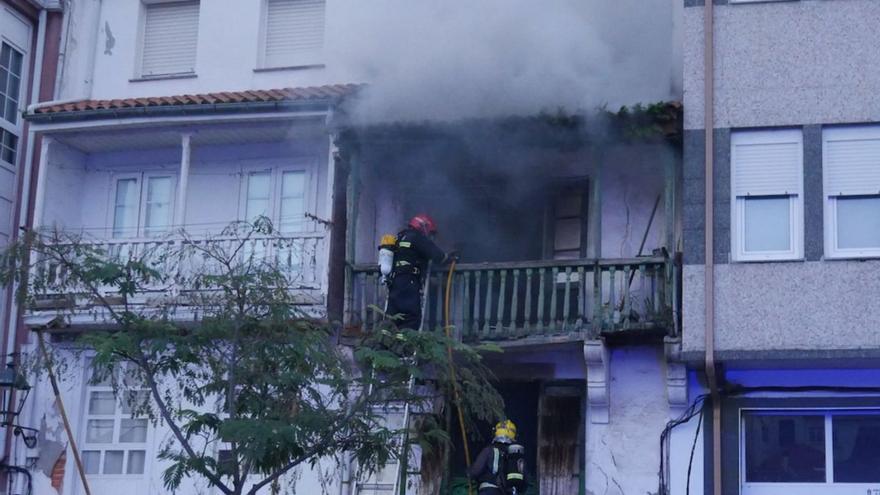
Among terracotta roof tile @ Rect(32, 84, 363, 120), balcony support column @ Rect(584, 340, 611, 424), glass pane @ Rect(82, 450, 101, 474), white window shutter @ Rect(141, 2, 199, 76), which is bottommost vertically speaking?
glass pane @ Rect(82, 450, 101, 474)

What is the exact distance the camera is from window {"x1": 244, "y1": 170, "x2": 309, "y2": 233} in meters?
18.1

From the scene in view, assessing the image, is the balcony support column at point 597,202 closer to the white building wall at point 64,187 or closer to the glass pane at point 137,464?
the glass pane at point 137,464

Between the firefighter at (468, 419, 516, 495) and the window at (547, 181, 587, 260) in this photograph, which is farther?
the window at (547, 181, 587, 260)

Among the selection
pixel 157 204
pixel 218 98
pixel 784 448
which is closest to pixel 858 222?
pixel 784 448

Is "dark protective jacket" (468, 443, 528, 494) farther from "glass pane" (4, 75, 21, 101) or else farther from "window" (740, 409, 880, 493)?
"glass pane" (4, 75, 21, 101)

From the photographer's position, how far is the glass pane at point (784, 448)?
15383 millimetres

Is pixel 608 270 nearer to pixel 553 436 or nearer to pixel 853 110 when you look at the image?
pixel 553 436

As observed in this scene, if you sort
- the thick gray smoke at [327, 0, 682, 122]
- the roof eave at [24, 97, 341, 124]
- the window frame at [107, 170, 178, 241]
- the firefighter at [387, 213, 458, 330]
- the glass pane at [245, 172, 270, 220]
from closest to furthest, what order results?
the firefighter at [387, 213, 458, 330] → the thick gray smoke at [327, 0, 682, 122] → the roof eave at [24, 97, 341, 124] → the glass pane at [245, 172, 270, 220] → the window frame at [107, 170, 178, 241]

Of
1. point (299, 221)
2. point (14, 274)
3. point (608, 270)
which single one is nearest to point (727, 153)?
point (608, 270)

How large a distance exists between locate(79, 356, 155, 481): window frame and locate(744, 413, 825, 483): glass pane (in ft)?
22.4

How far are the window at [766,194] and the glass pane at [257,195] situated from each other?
5795 millimetres

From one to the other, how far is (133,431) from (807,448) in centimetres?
768

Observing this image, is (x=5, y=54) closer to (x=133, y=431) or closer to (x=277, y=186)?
(x=277, y=186)

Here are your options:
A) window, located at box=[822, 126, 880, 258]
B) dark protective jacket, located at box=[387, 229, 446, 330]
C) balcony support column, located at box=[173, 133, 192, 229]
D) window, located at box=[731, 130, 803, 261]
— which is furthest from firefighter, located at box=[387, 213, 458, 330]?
window, located at box=[822, 126, 880, 258]
